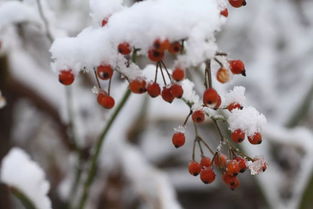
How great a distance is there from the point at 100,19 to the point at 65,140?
166cm

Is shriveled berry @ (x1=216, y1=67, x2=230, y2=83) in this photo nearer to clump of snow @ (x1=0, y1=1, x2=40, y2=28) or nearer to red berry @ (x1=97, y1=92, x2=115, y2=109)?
red berry @ (x1=97, y1=92, x2=115, y2=109)

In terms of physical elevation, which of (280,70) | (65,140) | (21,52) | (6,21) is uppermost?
(6,21)

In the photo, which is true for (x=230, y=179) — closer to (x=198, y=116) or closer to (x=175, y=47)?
(x=198, y=116)

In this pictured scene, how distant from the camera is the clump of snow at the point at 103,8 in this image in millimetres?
810

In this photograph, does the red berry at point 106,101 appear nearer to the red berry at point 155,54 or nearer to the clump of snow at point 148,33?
the clump of snow at point 148,33

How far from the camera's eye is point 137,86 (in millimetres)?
787

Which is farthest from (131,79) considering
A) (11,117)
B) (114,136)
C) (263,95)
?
(263,95)

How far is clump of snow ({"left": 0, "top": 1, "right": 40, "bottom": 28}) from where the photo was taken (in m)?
1.09

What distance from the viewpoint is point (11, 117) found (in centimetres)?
250

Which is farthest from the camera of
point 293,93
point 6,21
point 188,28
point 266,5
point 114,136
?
point 266,5

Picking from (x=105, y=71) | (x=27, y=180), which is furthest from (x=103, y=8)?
(x=27, y=180)

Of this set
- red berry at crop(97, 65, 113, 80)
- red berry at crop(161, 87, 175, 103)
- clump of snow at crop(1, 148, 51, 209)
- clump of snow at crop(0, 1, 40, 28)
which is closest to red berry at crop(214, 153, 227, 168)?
red berry at crop(161, 87, 175, 103)

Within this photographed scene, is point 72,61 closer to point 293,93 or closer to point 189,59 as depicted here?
point 189,59

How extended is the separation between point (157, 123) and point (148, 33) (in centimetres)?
201
